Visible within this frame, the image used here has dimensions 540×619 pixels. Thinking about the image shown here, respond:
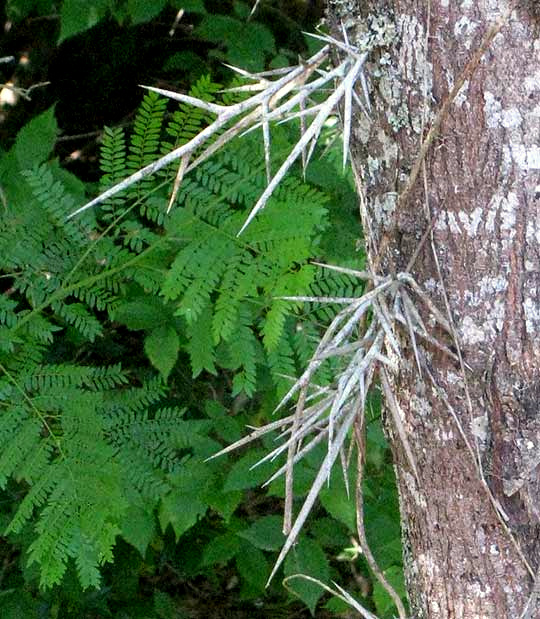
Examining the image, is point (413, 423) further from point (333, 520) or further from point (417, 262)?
point (333, 520)

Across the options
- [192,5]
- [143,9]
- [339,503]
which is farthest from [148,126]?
[339,503]

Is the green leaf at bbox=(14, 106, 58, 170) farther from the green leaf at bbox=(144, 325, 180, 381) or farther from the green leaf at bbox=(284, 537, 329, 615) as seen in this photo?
the green leaf at bbox=(284, 537, 329, 615)

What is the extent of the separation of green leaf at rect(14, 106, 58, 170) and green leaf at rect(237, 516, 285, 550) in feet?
4.60

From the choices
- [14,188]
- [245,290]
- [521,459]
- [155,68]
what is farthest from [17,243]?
[155,68]

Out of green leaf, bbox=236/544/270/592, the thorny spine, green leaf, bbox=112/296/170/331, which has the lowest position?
green leaf, bbox=236/544/270/592

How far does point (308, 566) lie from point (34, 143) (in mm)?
1633

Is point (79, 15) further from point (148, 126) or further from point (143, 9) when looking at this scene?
point (148, 126)

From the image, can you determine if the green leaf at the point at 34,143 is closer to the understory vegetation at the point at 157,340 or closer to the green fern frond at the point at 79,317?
the understory vegetation at the point at 157,340

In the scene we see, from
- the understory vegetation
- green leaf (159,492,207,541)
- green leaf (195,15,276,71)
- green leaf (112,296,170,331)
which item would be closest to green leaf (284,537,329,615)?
the understory vegetation

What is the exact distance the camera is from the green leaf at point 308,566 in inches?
118

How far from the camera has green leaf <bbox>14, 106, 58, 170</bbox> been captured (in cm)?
291

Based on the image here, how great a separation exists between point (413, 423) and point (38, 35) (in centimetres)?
409

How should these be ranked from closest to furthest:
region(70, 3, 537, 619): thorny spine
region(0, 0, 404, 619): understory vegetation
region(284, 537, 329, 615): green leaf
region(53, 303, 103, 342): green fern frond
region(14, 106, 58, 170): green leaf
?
region(70, 3, 537, 619): thorny spine
region(0, 0, 404, 619): understory vegetation
region(53, 303, 103, 342): green fern frond
region(14, 106, 58, 170): green leaf
region(284, 537, 329, 615): green leaf

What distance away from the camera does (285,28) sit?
4.61m
